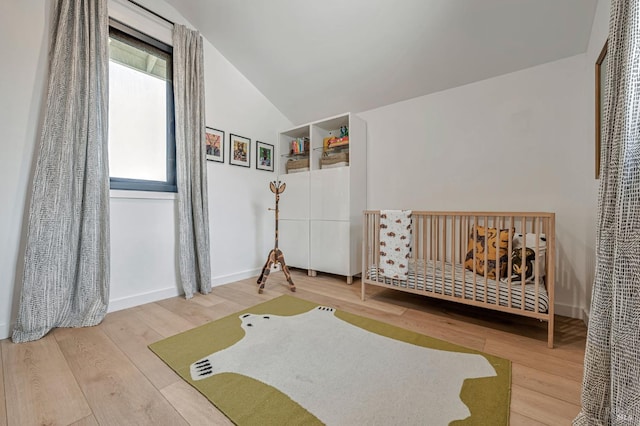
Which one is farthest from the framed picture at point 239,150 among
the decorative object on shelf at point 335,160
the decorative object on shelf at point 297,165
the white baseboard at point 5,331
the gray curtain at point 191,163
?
the white baseboard at point 5,331

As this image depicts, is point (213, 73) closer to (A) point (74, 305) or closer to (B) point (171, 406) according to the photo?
(A) point (74, 305)

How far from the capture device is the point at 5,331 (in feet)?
5.08

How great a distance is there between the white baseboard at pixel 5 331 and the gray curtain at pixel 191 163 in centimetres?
101

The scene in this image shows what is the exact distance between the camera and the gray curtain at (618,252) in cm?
73

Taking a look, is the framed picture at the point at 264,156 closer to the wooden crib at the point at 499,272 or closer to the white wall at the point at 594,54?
the wooden crib at the point at 499,272

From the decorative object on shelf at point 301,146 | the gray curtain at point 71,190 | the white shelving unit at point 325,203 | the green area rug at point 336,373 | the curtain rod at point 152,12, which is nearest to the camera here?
the green area rug at point 336,373

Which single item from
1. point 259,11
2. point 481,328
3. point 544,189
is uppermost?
point 259,11

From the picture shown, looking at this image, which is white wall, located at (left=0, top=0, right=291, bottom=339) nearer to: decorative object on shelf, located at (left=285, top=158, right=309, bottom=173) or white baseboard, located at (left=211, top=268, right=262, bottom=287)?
white baseboard, located at (left=211, top=268, right=262, bottom=287)

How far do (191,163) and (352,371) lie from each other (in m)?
2.19

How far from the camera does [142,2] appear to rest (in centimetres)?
216

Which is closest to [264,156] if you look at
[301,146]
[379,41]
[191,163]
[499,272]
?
[301,146]

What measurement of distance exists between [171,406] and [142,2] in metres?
3.05

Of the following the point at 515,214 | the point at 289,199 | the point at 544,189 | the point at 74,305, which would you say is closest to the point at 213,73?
the point at 289,199

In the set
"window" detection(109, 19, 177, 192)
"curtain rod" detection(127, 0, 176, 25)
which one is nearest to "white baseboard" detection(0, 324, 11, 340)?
"window" detection(109, 19, 177, 192)
